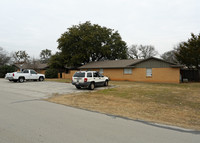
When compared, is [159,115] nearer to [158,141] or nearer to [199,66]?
[158,141]

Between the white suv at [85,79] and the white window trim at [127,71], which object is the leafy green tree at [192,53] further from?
the white suv at [85,79]

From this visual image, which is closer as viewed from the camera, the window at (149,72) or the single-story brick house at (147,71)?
the single-story brick house at (147,71)

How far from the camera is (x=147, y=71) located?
25.7m

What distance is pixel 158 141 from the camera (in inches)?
166

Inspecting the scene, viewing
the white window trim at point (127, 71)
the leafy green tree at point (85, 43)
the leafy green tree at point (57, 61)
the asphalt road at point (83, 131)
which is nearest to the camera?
the asphalt road at point (83, 131)

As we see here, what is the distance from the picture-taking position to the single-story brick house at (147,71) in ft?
78.0

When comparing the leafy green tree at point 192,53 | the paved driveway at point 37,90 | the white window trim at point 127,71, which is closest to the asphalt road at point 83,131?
the paved driveway at point 37,90

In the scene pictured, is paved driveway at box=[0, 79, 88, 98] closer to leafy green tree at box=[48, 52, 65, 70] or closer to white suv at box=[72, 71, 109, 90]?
white suv at box=[72, 71, 109, 90]

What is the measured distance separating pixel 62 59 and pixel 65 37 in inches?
197

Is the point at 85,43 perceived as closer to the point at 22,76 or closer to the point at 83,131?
the point at 22,76

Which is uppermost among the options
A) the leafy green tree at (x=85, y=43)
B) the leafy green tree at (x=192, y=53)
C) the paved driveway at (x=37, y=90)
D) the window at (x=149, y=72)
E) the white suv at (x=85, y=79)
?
the leafy green tree at (x=85, y=43)

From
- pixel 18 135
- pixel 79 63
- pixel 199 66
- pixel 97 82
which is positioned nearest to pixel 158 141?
pixel 18 135

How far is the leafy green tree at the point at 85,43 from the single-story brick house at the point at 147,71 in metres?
7.95

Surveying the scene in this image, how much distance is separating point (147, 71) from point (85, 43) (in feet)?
50.7
